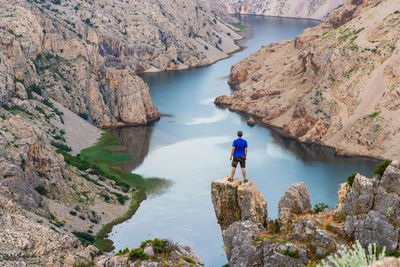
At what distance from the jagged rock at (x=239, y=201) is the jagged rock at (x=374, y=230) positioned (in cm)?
740

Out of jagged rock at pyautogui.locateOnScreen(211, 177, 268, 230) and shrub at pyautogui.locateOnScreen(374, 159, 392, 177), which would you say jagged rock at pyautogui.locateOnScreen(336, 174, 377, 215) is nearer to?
shrub at pyautogui.locateOnScreen(374, 159, 392, 177)

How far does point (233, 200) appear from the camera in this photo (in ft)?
164

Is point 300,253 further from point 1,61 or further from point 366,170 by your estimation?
point 1,61

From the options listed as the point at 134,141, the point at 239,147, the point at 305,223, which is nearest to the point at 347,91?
the point at 134,141

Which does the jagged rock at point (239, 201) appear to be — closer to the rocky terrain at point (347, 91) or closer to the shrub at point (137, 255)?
the shrub at point (137, 255)

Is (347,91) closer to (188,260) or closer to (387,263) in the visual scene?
(188,260)

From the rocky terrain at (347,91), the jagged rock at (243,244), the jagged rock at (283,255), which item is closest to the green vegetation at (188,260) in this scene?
the jagged rock at (243,244)

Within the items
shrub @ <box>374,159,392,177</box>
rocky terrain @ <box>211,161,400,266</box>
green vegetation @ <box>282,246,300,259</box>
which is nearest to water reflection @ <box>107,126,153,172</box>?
rocky terrain @ <box>211,161,400,266</box>

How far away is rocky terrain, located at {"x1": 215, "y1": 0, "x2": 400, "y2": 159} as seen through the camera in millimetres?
141500

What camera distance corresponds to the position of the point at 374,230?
44.0 m

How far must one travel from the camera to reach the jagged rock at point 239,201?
4906cm

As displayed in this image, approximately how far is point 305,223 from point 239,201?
570cm

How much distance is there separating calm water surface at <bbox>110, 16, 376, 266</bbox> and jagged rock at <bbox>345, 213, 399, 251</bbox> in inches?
1577

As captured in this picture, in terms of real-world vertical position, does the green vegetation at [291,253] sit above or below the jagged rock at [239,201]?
below
